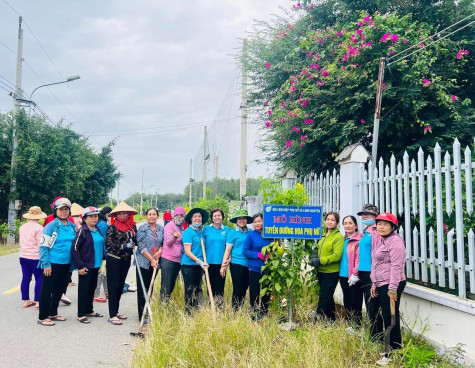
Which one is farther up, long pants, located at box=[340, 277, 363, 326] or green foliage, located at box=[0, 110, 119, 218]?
green foliage, located at box=[0, 110, 119, 218]

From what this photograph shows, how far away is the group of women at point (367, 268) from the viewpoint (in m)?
4.21

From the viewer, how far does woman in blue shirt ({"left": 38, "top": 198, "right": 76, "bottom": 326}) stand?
19.3 ft

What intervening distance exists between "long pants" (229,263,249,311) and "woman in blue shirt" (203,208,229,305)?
0.80ft

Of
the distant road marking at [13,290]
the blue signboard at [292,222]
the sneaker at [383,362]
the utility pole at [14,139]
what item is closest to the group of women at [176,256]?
the blue signboard at [292,222]

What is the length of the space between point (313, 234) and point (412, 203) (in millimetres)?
1229

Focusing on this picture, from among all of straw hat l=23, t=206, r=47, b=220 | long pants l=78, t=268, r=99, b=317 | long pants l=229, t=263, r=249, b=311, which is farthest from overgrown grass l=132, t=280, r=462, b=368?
straw hat l=23, t=206, r=47, b=220

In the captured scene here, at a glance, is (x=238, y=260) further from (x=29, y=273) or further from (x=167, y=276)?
(x=29, y=273)

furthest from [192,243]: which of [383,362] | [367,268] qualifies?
[383,362]

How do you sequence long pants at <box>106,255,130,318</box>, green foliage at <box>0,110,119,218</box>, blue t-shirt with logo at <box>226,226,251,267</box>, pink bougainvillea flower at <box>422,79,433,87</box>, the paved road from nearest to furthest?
1. the paved road
2. blue t-shirt with logo at <box>226,226,251,267</box>
3. long pants at <box>106,255,130,318</box>
4. pink bougainvillea flower at <box>422,79,433,87</box>
5. green foliage at <box>0,110,119,218</box>

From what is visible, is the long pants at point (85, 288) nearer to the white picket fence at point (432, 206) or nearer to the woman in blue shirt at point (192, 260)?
the woman in blue shirt at point (192, 260)

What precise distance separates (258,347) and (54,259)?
11.0ft

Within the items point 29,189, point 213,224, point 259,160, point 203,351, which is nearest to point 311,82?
point 259,160

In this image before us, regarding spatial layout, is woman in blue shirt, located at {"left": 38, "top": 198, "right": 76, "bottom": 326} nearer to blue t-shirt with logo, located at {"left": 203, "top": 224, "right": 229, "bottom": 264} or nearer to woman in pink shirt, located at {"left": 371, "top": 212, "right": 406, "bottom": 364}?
blue t-shirt with logo, located at {"left": 203, "top": 224, "right": 229, "bottom": 264}

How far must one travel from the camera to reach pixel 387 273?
4.28 m
